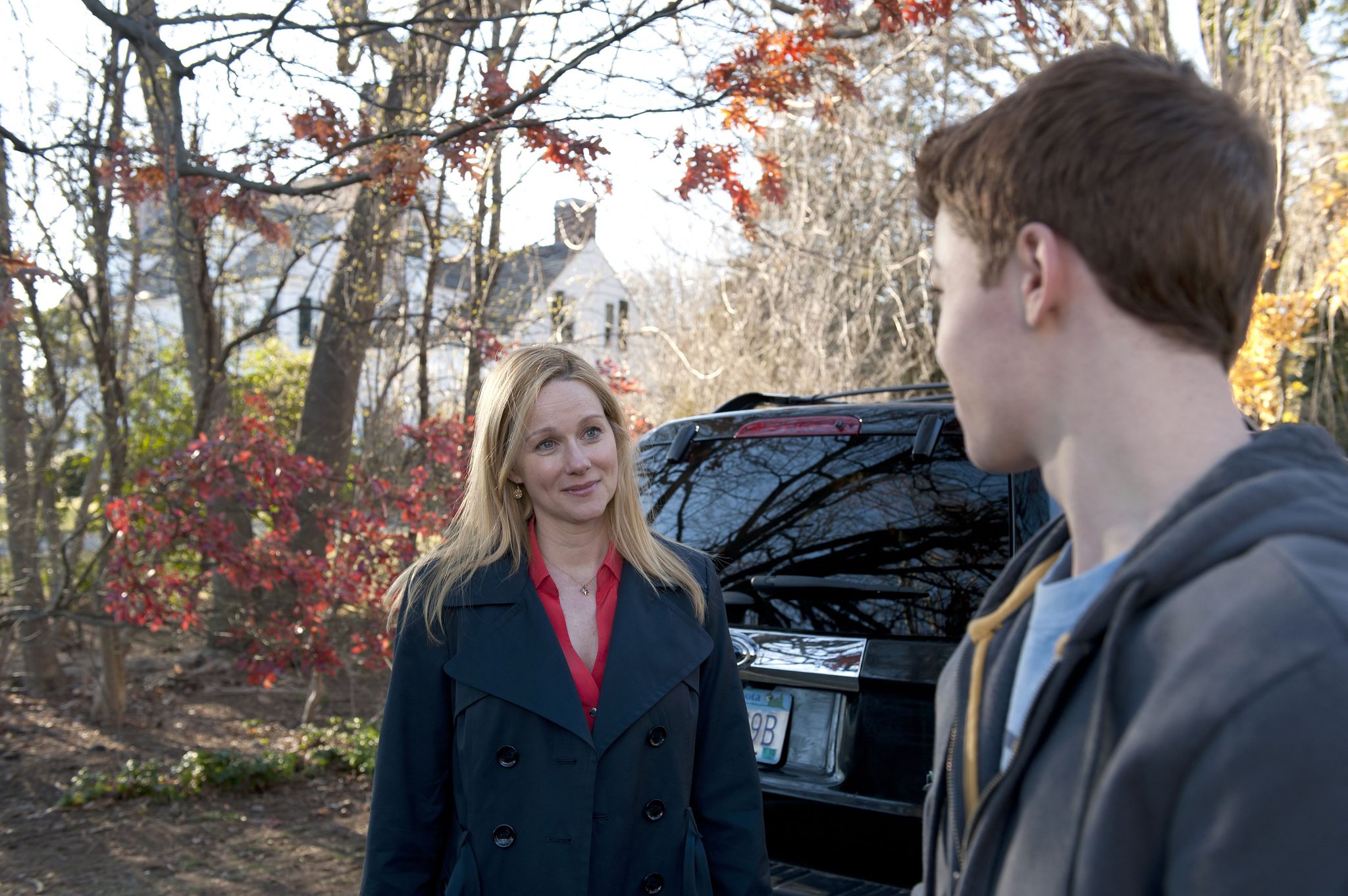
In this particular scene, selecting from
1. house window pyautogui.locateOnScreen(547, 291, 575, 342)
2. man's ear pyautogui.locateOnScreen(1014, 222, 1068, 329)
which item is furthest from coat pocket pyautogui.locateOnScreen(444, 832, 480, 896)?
house window pyautogui.locateOnScreen(547, 291, 575, 342)

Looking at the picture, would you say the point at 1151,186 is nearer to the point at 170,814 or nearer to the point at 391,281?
the point at 170,814

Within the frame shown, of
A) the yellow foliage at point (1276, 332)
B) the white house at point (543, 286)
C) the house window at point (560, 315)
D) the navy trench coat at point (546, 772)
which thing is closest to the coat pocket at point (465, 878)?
the navy trench coat at point (546, 772)

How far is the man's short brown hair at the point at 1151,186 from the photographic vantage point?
1.14m

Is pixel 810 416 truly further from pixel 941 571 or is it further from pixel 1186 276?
pixel 1186 276

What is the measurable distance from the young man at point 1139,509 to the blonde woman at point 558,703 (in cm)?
126

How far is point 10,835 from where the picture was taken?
Answer: 566cm

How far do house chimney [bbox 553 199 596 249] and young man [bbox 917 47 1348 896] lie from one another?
753 centimetres

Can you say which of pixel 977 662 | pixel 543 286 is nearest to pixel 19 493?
pixel 543 286

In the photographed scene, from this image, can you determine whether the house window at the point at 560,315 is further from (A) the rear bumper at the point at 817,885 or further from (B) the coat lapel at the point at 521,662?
(B) the coat lapel at the point at 521,662

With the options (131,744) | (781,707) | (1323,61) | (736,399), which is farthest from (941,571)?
(1323,61)

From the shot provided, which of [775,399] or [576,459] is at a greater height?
[775,399]

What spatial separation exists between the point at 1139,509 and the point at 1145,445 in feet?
0.22

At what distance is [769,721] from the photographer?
11.1 feet

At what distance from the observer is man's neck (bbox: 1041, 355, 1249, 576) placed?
1158mm
